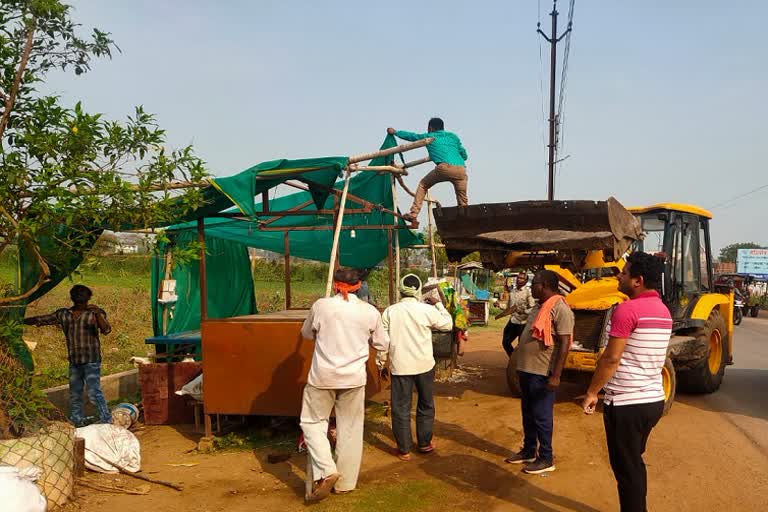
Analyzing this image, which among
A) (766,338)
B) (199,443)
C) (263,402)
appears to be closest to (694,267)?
(263,402)

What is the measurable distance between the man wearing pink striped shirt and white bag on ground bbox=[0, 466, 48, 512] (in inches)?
140

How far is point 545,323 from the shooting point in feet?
16.8

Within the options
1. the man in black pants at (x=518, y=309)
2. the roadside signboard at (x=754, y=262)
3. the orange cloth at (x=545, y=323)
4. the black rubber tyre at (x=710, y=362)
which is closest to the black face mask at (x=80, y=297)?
the orange cloth at (x=545, y=323)

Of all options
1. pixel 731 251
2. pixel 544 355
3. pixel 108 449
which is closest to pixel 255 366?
pixel 108 449

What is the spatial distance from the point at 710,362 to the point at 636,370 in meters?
6.13

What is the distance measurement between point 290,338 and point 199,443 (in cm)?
151

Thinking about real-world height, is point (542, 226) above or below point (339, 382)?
above

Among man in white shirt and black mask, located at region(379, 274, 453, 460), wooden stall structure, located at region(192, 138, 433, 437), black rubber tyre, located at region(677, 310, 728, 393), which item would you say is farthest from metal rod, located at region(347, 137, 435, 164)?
black rubber tyre, located at region(677, 310, 728, 393)

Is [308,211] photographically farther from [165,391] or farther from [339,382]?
[339,382]

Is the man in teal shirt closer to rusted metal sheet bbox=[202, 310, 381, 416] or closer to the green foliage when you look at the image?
rusted metal sheet bbox=[202, 310, 381, 416]

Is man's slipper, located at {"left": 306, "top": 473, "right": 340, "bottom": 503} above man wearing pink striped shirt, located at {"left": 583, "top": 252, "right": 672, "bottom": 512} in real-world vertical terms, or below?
below

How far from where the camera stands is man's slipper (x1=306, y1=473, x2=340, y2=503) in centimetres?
470

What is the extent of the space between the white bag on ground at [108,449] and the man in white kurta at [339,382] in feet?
6.14

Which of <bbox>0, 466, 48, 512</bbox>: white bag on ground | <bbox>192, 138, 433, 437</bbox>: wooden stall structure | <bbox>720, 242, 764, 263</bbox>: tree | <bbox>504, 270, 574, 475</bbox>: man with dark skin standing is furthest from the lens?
<bbox>720, 242, 764, 263</bbox>: tree
